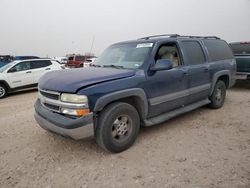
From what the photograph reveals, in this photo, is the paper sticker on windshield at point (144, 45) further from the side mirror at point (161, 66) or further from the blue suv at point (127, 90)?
the side mirror at point (161, 66)

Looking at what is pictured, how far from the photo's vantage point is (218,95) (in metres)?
5.53

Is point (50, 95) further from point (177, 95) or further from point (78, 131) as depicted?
point (177, 95)

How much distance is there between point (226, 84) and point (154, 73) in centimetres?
324

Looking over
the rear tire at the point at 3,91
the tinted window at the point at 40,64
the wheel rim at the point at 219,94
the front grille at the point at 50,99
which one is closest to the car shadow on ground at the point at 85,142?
the front grille at the point at 50,99

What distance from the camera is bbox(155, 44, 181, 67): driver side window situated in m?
4.07

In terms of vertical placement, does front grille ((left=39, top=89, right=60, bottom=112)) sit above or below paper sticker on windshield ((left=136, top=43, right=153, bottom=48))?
below

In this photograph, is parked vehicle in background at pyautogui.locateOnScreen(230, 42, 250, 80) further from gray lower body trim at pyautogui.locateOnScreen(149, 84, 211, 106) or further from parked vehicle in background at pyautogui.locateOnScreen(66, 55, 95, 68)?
parked vehicle in background at pyautogui.locateOnScreen(66, 55, 95, 68)

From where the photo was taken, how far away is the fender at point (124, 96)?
2924 millimetres

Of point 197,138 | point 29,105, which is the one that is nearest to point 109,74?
point 197,138

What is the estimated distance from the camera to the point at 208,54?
16.5 ft

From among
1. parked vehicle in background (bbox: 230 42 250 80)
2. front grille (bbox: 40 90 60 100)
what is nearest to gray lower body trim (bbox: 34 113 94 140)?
front grille (bbox: 40 90 60 100)

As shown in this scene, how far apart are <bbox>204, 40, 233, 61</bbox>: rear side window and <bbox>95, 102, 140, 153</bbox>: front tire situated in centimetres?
300

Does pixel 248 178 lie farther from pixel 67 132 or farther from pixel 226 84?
pixel 226 84

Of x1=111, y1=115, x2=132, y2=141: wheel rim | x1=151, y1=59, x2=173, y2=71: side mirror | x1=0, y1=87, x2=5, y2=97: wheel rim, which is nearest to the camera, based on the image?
x1=111, y1=115, x2=132, y2=141: wheel rim
